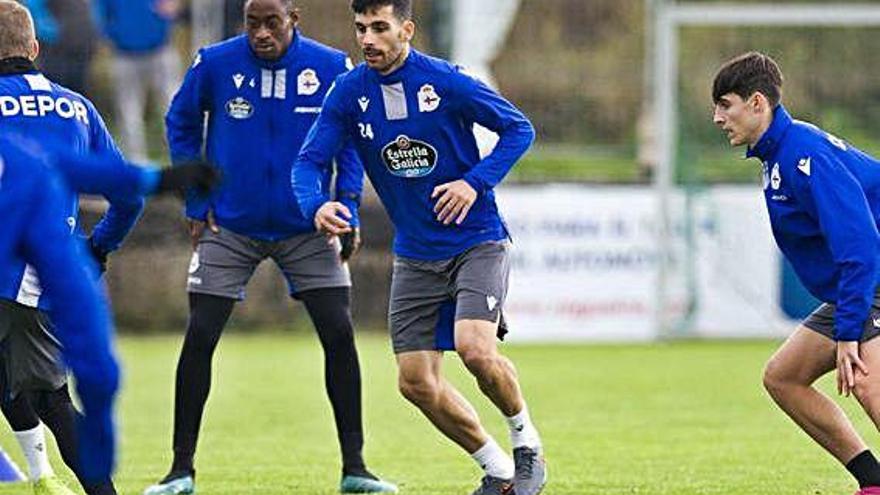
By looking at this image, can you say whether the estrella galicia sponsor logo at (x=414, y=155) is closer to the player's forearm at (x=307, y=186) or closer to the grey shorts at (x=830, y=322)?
the player's forearm at (x=307, y=186)

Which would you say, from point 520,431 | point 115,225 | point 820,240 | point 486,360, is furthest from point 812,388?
point 115,225

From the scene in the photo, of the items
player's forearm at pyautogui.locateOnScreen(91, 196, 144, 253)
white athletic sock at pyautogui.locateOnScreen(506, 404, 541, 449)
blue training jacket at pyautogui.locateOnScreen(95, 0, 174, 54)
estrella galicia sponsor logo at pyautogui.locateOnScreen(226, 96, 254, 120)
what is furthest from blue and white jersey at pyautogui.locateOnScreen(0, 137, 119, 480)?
blue training jacket at pyautogui.locateOnScreen(95, 0, 174, 54)

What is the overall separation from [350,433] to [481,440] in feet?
3.42

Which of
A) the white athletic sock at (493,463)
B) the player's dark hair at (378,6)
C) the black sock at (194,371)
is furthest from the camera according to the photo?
the black sock at (194,371)

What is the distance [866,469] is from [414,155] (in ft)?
7.68

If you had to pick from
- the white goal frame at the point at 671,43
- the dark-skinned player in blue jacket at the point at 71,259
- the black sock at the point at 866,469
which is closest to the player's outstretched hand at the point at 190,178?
the dark-skinned player in blue jacket at the point at 71,259

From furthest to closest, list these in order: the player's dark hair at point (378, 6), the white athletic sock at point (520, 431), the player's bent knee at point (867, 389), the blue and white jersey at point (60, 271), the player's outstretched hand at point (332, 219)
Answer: the white athletic sock at point (520, 431), the player's dark hair at point (378, 6), the player's outstretched hand at point (332, 219), the player's bent knee at point (867, 389), the blue and white jersey at point (60, 271)

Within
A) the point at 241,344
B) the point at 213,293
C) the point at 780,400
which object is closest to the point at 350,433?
the point at 213,293

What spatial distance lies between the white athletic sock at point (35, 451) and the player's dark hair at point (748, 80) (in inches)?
128

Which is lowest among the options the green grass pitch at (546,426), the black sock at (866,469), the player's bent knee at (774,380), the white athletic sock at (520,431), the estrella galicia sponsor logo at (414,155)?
the green grass pitch at (546,426)

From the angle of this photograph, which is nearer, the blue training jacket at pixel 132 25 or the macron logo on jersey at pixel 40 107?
the macron logo on jersey at pixel 40 107

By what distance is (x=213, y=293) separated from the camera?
1017 centimetres

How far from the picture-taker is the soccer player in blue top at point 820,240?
8.32 m

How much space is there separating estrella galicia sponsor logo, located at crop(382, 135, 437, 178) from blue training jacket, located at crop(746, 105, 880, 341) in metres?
1.38
